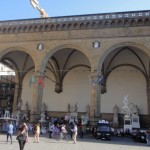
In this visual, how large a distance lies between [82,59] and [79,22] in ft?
18.3

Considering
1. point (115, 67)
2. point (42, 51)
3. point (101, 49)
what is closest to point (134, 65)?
point (115, 67)

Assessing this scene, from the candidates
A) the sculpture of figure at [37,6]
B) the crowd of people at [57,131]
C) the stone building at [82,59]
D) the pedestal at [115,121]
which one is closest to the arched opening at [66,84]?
the stone building at [82,59]

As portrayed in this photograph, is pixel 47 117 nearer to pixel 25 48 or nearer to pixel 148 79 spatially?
pixel 25 48

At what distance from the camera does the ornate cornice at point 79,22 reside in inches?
754

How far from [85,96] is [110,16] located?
9.24 meters

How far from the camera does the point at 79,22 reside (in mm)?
20281

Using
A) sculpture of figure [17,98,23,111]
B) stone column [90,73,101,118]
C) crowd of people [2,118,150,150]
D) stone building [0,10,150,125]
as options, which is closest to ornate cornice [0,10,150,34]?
stone building [0,10,150,125]

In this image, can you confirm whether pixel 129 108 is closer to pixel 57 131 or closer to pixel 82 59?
pixel 82 59

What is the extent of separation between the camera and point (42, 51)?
2092 centimetres

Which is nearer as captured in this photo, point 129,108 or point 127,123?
point 127,123

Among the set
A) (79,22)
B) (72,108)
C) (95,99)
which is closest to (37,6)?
(79,22)

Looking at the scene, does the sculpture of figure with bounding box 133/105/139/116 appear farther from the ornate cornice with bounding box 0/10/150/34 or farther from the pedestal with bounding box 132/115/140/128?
the ornate cornice with bounding box 0/10/150/34

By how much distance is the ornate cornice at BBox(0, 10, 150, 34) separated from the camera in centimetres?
1916

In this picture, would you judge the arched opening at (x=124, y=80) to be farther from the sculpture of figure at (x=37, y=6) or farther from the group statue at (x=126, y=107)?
the sculpture of figure at (x=37, y=6)
